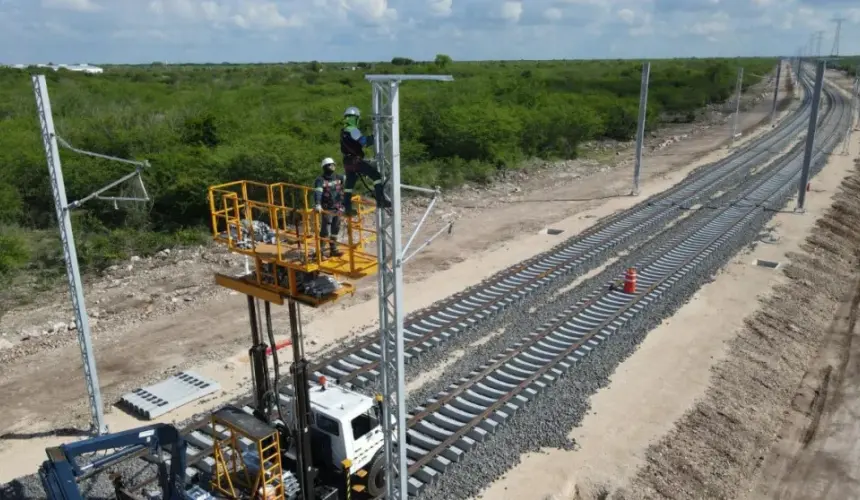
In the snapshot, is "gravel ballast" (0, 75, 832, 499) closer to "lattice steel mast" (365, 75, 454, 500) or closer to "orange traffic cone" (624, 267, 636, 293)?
"orange traffic cone" (624, 267, 636, 293)

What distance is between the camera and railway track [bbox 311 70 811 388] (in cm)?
1504

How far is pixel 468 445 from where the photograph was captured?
11.7 metres

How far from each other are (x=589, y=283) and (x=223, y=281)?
43.6 feet

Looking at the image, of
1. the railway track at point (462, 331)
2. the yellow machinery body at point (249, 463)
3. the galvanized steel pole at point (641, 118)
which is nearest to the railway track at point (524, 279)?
the railway track at point (462, 331)

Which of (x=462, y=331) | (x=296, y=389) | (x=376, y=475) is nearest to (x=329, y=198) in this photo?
(x=296, y=389)

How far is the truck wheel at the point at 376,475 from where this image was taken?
9.95 meters

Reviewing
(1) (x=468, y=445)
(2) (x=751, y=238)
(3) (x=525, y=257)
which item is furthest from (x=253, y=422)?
(2) (x=751, y=238)

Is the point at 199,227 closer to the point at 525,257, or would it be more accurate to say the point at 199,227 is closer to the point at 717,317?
the point at 525,257

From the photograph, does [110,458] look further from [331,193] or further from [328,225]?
[331,193]

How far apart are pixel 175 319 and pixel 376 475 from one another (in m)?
10.3

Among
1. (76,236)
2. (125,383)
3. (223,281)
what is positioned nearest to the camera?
(223,281)

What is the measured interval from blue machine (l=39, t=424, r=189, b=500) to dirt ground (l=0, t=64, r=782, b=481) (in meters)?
4.01

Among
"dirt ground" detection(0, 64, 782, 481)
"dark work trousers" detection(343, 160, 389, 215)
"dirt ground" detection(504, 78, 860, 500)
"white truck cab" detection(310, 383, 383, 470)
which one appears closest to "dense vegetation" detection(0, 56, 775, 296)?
"dirt ground" detection(0, 64, 782, 481)

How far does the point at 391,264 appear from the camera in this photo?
8.12m
